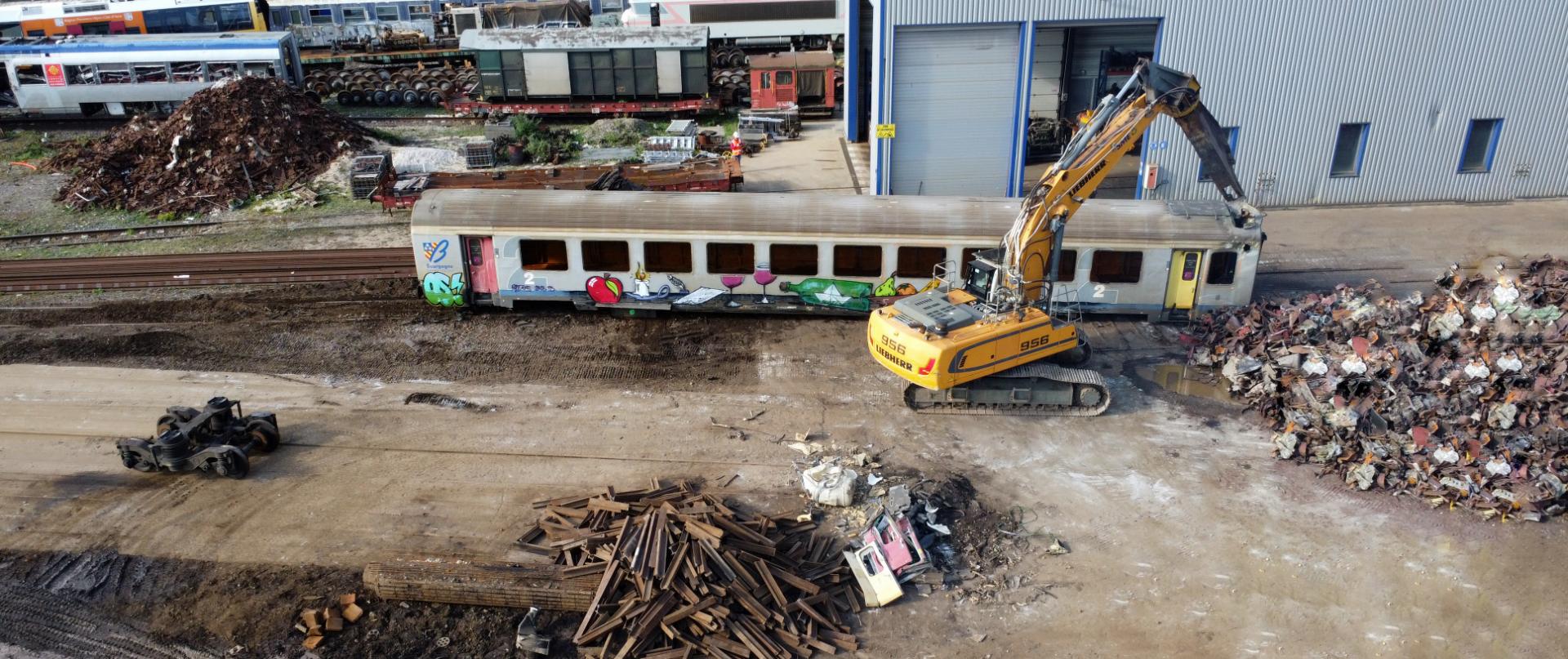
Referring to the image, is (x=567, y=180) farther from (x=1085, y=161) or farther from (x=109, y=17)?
(x=109, y=17)

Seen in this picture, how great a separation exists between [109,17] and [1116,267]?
46.4 metres

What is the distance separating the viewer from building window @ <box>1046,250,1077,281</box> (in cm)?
1936

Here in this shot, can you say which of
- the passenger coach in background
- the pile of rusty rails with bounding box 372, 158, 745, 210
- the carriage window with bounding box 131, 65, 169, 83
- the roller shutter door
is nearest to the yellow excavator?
the roller shutter door

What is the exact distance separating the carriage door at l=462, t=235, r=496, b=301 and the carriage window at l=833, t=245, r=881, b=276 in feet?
23.0

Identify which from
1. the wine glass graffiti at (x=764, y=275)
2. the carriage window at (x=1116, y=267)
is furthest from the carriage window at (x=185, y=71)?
the carriage window at (x=1116, y=267)

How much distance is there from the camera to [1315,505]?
46.6ft

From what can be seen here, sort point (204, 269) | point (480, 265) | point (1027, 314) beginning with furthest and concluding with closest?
1. point (204, 269)
2. point (480, 265)
3. point (1027, 314)

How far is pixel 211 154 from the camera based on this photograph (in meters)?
29.8

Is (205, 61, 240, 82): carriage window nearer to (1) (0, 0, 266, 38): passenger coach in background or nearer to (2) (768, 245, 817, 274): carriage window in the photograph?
(1) (0, 0, 266, 38): passenger coach in background

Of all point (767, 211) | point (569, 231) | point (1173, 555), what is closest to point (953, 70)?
point (767, 211)

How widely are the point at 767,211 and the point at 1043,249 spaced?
18.4 feet

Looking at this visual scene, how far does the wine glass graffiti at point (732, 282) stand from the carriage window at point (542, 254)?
3251 mm

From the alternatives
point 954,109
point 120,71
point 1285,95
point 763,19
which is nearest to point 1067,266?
point 954,109

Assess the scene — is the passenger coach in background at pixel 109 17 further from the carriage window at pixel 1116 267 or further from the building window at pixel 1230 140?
the carriage window at pixel 1116 267
